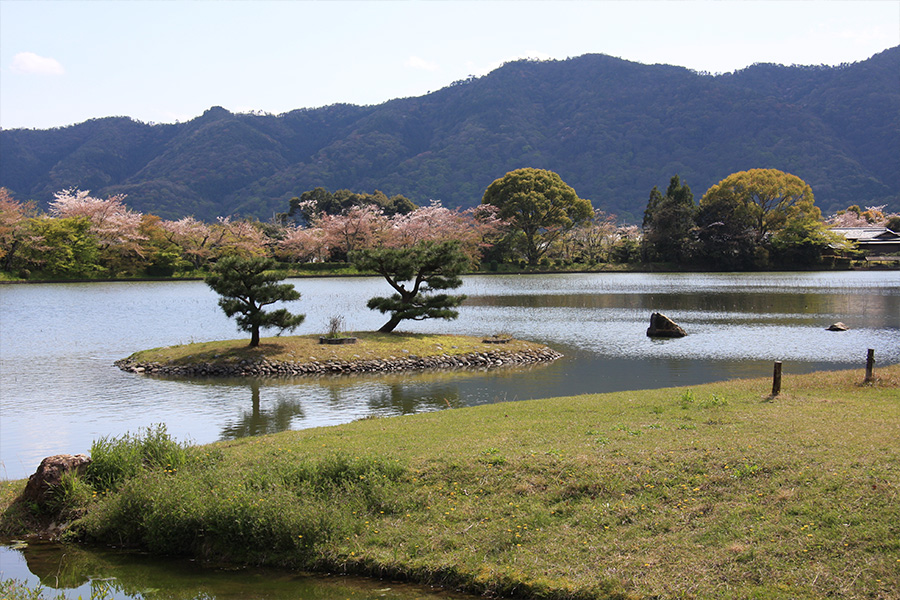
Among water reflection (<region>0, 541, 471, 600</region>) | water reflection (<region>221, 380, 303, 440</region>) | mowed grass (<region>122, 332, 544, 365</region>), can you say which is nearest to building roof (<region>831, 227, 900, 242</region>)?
mowed grass (<region>122, 332, 544, 365</region>)

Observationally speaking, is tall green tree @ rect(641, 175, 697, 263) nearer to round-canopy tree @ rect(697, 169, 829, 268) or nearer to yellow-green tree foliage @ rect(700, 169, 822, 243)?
round-canopy tree @ rect(697, 169, 829, 268)

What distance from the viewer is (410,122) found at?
16475 centimetres

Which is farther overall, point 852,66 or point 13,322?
point 852,66

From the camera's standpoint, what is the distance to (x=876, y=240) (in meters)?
72.8

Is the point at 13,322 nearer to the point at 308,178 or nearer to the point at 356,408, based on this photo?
the point at 356,408

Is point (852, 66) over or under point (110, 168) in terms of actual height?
over

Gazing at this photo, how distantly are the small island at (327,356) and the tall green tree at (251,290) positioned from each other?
80 cm

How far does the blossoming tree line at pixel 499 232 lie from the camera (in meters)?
59.5

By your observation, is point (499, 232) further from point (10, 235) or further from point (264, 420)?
point (264, 420)

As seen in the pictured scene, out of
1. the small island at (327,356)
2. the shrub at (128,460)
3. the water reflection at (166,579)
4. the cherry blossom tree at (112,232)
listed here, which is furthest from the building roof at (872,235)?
the water reflection at (166,579)

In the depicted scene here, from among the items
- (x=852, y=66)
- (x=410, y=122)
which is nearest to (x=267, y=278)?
(x=410, y=122)

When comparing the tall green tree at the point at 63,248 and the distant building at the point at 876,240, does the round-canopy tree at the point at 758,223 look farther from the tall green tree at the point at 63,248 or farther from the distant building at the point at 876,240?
the tall green tree at the point at 63,248

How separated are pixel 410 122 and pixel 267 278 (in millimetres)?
151334

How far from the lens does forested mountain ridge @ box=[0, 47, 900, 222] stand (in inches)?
5197
